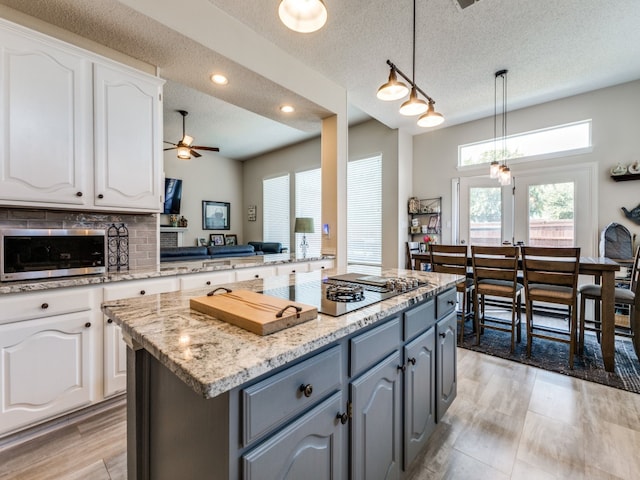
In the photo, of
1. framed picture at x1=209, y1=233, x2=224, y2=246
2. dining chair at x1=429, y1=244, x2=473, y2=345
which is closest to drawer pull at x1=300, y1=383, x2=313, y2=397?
dining chair at x1=429, y1=244, x2=473, y2=345

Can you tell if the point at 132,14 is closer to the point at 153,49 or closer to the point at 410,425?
the point at 153,49

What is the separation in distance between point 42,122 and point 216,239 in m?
5.44

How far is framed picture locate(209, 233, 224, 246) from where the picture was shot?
709 cm

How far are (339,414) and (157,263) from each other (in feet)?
7.14

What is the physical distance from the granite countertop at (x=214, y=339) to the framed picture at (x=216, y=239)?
6122 millimetres

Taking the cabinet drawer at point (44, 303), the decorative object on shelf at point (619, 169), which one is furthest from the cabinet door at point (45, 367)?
the decorative object on shelf at point (619, 169)

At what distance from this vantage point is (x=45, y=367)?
5.54 ft

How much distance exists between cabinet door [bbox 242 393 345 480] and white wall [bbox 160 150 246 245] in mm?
6346

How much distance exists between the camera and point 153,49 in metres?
2.24

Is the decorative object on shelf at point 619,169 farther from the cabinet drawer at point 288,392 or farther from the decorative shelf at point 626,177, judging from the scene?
the cabinet drawer at point 288,392

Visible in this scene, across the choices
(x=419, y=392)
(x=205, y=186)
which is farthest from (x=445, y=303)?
(x=205, y=186)

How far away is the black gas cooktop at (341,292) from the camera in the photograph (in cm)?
114

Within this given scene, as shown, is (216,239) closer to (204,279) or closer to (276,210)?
(276,210)

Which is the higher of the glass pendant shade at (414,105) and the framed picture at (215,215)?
the glass pendant shade at (414,105)
